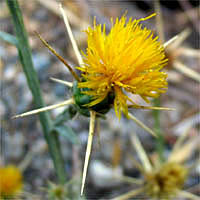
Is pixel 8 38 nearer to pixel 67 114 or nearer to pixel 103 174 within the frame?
pixel 67 114

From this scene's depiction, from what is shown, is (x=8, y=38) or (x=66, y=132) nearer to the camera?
(x=8, y=38)

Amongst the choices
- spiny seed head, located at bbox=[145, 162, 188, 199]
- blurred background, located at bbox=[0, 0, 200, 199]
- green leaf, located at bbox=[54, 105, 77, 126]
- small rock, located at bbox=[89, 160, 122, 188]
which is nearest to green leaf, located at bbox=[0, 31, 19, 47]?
green leaf, located at bbox=[54, 105, 77, 126]

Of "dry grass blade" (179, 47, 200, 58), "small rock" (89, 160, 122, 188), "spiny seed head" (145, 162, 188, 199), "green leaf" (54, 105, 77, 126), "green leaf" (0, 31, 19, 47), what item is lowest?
"small rock" (89, 160, 122, 188)

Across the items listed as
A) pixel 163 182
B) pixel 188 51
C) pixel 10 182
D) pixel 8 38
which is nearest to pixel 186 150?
pixel 163 182

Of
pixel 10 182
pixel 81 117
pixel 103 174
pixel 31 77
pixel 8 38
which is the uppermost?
pixel 8 38

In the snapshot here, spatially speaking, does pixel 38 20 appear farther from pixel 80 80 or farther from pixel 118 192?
pixel 80 80

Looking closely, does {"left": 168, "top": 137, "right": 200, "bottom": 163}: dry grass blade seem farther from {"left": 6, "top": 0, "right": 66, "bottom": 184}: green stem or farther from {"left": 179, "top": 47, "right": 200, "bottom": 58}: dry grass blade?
{"left": 6, "top": 0, "right": 66, "bottom": 184}: green stem
